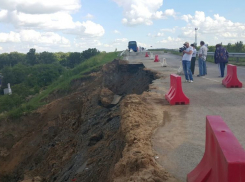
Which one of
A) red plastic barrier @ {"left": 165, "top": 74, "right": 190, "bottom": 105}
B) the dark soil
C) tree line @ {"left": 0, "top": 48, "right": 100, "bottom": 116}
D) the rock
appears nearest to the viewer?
the dark soil

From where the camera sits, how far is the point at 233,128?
671 cm

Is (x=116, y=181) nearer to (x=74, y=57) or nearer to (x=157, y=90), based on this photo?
(x=157, y=90)

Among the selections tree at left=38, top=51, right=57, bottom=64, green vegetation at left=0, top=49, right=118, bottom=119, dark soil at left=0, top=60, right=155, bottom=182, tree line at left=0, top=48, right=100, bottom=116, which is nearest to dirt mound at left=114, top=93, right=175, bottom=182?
dark soil at left=0, top=60, right=155, bottom=182

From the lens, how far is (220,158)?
311 centimetres

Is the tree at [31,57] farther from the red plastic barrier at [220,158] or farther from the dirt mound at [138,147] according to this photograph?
the red plastic barrier at [220,158]

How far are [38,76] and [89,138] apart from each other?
1484 inches

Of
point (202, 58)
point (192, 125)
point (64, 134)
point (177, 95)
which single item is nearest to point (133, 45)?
point (202, 58)

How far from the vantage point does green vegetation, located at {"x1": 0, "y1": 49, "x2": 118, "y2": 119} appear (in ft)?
87.3

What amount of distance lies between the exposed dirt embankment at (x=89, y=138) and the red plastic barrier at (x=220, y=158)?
2.47 feet

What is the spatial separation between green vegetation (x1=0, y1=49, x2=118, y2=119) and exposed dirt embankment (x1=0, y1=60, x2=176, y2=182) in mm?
2462

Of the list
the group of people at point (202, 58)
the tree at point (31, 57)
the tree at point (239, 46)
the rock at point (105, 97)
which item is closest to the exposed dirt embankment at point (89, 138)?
the rock at point (105, 97)

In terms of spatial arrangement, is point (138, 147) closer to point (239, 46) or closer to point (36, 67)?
point (239, 46)

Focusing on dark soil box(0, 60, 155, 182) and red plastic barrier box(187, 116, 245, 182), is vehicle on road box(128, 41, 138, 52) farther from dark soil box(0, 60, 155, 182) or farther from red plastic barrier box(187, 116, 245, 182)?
red plastic barrier box(187, 116, 245, 182)

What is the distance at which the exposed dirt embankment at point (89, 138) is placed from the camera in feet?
17.6
